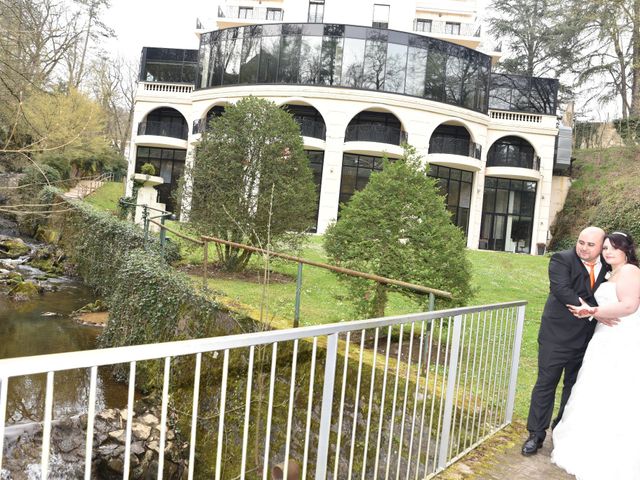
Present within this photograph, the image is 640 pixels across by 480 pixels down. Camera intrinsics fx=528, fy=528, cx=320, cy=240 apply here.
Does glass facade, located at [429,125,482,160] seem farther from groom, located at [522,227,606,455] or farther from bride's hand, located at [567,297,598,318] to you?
bride's hand, located at [567,297,598,318]

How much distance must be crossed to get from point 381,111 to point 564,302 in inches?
1088

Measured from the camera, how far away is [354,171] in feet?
98.7

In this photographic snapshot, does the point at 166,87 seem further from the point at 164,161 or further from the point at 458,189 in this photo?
the point at 458,189

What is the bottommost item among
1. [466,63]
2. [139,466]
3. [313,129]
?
[139,466]

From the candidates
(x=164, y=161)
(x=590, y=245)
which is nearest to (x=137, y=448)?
(x=590, y=245)

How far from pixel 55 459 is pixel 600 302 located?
251 inches

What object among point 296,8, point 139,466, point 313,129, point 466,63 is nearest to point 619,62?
point 466,63

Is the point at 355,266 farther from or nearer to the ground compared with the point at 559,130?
nearer to the ground

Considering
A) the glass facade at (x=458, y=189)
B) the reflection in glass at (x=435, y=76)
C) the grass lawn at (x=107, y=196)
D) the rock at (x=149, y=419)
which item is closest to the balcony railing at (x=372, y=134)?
the reflection in glass at (x=435, y=76)

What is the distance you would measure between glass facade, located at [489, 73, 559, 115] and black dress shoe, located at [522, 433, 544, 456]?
103 feet

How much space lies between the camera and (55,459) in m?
6.53

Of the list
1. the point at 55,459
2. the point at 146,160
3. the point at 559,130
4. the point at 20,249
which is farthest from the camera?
the point at 146,160

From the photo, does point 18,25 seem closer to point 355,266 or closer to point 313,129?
point 355,266

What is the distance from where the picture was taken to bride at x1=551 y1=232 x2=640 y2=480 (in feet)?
12.8
